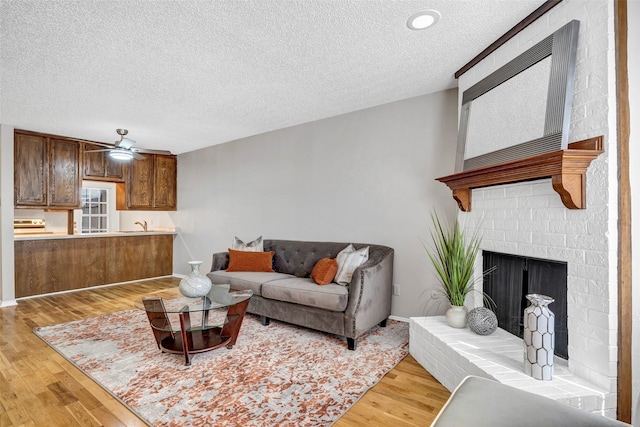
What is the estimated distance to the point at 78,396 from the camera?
2.15m

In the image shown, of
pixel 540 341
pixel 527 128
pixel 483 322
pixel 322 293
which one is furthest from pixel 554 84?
pixel 322 293

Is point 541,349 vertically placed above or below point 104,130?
below

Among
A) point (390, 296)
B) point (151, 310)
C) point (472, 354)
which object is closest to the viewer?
point (472, 354)

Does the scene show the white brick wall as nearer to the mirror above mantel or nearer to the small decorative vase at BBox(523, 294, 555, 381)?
the mirror above mantel

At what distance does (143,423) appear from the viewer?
73.7 inches

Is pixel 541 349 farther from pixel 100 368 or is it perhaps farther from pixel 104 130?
pixel 104 130

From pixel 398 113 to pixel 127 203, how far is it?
4953 mm

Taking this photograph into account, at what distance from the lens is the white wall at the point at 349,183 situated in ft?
11.3

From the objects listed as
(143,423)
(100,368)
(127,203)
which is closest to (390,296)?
(143,423)

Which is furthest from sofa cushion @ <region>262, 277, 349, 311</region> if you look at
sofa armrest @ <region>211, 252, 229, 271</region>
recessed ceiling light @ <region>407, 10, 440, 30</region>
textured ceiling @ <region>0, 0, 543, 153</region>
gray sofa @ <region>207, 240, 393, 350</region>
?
recessed ceiling light @ <region>407, 10, 440, 30</region>

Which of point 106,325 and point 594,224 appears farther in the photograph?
point 106,325

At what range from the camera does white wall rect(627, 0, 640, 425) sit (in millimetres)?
1635

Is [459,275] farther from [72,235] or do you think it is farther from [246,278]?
[72,235]

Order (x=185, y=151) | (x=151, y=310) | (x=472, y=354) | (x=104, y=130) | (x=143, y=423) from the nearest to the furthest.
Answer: (x=143, y=423) < (x=472, y=354) < (x=151, y=310) < (x=104, y=130) < (x=185, y=151)
